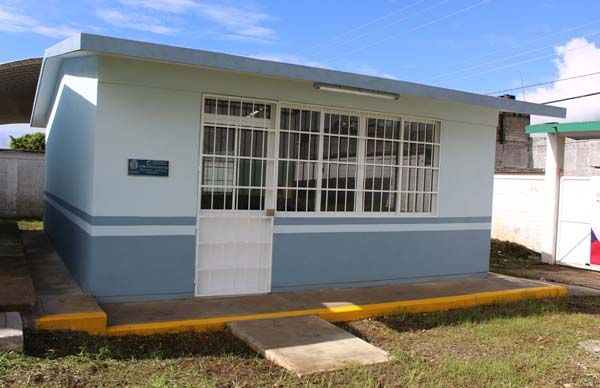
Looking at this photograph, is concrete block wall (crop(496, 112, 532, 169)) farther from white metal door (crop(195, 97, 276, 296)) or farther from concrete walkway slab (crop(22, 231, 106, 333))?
concrete walkway slab (crop(22, 231, 106, 333))

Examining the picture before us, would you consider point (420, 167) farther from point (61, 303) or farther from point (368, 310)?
point (61, 303)

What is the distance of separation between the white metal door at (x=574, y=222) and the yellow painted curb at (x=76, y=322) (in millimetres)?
9694

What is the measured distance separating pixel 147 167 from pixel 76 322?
1916 mm

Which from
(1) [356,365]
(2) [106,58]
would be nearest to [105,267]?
(2) [106,58]

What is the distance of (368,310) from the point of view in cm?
675

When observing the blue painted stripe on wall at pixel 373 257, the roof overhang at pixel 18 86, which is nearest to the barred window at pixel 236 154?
the blue painted stripe on wall at pixel 373 257

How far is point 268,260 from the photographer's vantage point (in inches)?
287

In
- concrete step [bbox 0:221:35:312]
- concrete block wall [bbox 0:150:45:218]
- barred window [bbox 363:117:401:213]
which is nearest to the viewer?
concrete step [bbox 0:221:35:312]

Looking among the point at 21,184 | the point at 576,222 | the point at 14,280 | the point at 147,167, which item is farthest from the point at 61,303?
the point at 21,184

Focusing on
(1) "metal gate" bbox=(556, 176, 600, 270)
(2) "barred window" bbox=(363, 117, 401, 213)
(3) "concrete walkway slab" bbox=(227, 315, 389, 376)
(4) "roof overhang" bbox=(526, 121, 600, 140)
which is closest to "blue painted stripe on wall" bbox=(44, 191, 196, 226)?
(3) "concrete walkway slab" bbox=(227, 315, 389, 376)

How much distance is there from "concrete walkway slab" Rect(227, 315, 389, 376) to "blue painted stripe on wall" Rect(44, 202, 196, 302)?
117 cm

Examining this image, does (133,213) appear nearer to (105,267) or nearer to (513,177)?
(105,267)

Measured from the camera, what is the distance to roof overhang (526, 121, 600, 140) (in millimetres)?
10781

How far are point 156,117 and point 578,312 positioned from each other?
19.4ft
